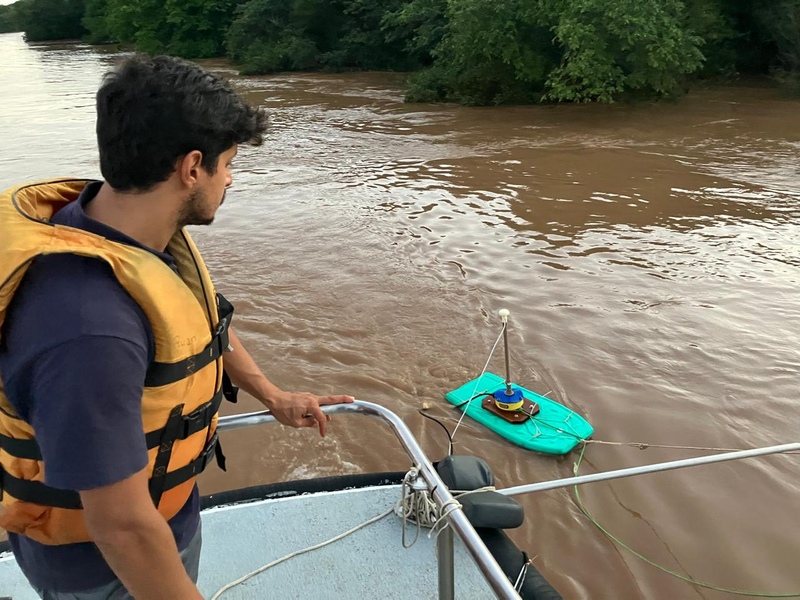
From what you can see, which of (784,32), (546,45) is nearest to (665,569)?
(546,45)

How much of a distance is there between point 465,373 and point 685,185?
6315 mm

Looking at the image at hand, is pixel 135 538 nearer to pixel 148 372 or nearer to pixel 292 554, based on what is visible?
pixel 148 372

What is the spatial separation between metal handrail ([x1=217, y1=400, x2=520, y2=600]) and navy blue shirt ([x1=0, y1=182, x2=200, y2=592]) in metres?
0.86

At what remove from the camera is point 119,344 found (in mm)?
1246

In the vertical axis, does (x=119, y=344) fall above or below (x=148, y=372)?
above

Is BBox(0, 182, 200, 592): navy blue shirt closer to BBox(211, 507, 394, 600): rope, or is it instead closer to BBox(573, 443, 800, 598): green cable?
BBox(211, 507, 394, 600): rope

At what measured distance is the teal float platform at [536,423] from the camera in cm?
439

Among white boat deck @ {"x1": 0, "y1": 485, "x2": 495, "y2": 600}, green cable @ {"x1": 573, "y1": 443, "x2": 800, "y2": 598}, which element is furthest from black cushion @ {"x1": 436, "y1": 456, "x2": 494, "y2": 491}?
green cable @ {"x1": 573, "y1": 443, "x2": 800, "y2": 598}

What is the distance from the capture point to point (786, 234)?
7859mm

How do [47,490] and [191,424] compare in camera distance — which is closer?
[47,490]

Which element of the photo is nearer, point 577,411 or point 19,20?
point 577,411

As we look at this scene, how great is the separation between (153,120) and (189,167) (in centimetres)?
12

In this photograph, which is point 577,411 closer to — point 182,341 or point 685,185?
point 182,341

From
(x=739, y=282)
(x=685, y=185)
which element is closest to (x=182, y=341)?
(x=739, y=282)
